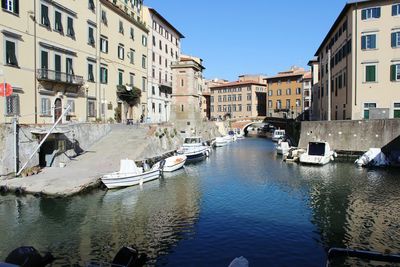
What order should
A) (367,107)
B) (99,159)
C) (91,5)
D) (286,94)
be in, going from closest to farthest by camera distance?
(99,159) → (91,5) → (367,107) → (286,94)

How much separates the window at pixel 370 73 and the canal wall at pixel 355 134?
595cm

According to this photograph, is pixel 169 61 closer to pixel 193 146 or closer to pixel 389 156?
pixel 193 146

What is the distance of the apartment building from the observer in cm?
3036

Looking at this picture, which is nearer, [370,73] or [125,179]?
[125,179]

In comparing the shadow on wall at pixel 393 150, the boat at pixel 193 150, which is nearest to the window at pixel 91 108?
the boat at pixel 193 150

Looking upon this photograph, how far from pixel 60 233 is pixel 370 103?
135ft

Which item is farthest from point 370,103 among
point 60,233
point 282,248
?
point 60,233

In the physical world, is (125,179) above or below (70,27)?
below

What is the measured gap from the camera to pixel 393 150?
4119 cm

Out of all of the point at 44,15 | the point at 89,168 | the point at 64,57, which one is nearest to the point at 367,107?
the point at 89,168

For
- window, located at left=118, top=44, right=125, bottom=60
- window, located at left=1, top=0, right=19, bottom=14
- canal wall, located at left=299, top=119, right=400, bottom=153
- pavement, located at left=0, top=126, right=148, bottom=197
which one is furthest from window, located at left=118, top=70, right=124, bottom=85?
canal wall, located at left=299, top=119, right=400, bottom=153

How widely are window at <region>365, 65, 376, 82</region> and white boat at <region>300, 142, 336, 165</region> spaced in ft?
33.3

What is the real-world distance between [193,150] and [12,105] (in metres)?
21.9

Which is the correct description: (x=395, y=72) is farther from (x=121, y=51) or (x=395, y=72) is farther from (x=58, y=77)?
(x=58, y=77)
